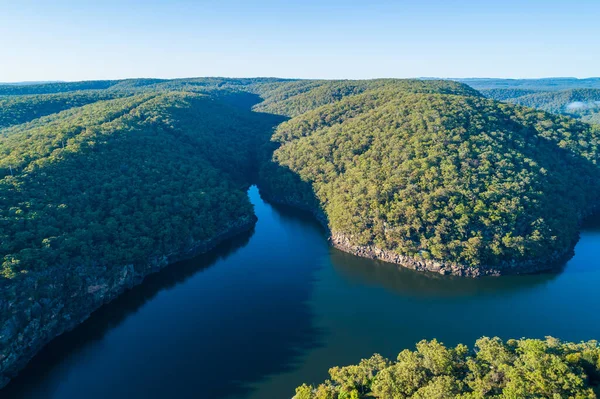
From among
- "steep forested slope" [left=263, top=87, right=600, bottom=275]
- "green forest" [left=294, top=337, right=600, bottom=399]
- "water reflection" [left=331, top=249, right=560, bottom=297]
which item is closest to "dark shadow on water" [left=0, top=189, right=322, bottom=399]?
"water reflection" [left=331, top=249, right=560, bottom=297]

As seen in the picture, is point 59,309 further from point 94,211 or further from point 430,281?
point 430,281

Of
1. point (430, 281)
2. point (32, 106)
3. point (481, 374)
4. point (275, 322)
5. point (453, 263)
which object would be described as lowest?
point (275, 322)

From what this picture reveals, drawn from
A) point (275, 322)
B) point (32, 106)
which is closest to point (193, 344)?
point (275, 322)

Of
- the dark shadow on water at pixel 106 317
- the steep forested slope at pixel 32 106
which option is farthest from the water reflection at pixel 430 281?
the steep forested slope at pixel 32 106

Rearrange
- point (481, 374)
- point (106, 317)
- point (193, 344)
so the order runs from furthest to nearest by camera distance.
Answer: point (106, 317), point (193, 344), point (481, 374)

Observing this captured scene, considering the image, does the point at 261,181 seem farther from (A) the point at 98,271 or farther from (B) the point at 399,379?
(B) the point at 399,379

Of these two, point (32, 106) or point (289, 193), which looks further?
point (32, 106)
